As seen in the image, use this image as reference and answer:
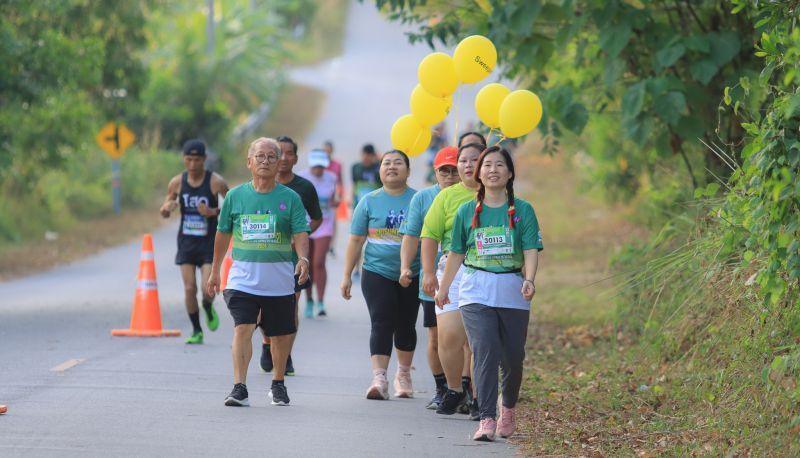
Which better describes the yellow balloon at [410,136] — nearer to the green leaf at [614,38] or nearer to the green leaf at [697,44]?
the green leaf at [614,38]

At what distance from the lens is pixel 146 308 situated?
45.2 ft

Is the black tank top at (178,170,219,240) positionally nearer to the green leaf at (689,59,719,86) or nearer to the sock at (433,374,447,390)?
the sock at (433,374,447,390)

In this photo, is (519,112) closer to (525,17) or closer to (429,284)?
(429,284)

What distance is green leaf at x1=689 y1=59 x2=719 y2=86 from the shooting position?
11.7m

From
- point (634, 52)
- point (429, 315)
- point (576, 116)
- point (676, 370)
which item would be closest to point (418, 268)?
point (429, 315)

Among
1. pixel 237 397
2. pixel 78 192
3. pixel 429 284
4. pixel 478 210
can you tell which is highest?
pixel 478 210

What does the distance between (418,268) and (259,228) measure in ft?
4.27

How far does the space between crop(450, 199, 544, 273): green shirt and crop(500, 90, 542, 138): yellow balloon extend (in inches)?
56.8

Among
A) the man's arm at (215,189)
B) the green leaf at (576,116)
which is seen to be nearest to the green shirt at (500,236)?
the green leaf at (576,116)

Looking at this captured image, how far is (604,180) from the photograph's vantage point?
73.1 feet

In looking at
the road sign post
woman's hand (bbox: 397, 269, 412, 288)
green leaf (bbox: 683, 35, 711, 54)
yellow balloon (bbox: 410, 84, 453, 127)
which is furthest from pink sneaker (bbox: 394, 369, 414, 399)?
the road sign post

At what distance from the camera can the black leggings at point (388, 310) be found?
1046cm

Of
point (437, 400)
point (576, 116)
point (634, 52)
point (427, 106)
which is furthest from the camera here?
point (634, 52)

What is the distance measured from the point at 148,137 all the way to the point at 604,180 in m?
20.7
